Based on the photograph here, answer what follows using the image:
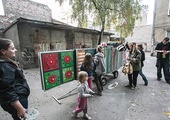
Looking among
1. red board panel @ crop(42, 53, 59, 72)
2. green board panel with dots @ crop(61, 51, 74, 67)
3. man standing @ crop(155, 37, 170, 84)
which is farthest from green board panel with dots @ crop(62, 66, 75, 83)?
man standing @ crop(155, 37, 170, 84)

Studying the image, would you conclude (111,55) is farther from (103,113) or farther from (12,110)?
(12,110)

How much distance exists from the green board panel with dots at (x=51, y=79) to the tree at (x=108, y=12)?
26.5 feet

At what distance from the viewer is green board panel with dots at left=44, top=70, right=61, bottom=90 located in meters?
2.83

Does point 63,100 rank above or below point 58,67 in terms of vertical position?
below

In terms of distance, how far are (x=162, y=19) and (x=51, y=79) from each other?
49.8 feet

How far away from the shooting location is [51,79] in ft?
9.70

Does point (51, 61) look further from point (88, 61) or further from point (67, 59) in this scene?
point (88, 61)

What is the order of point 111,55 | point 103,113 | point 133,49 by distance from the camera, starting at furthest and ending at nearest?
1. point 111,55
2. point 133,49
3. point 103,113

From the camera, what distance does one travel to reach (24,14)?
12.3 m

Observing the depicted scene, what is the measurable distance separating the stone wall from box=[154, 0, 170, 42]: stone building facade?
1414 centimetres

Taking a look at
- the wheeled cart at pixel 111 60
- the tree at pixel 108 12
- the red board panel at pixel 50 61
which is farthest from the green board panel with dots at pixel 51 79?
the tree at pixel 108 12

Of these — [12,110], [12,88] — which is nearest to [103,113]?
[12,110]

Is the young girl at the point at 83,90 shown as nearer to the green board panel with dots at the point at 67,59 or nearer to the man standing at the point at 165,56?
the green board panel with dots at the point at 67,59

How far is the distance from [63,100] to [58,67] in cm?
113
